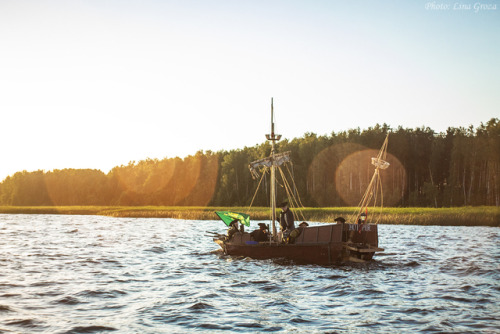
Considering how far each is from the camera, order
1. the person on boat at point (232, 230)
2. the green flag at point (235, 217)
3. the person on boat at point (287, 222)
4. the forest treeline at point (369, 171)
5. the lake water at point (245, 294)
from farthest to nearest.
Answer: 1. the forest treeline at point (369, 171)
2. the green flag at point (235, 217)
3. the person on boat at point (232, 230)
4. the person on boat at point (287, 222)
5. the lake water at point (245, 294)

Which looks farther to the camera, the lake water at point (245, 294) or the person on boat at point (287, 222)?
the person on boat at point (287, 222)

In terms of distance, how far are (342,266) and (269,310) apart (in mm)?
A: 11088

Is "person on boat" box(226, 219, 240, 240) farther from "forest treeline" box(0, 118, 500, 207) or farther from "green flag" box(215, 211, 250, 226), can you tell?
"forest treeline" box(0, 118, 500, 207)

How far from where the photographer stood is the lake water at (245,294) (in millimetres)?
13516

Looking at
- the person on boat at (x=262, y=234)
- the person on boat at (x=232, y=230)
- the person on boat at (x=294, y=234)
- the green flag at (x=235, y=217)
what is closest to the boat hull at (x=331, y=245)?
the person on boat at (x=294, y=234)

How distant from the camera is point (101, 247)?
37062mm

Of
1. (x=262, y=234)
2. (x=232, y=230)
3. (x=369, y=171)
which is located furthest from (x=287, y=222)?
(x=369, y=171)

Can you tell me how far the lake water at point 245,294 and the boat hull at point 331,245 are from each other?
0.74m

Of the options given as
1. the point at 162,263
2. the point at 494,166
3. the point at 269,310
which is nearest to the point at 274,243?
the point at 162,263

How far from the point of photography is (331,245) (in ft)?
84.5

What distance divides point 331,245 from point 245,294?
29.1 ft

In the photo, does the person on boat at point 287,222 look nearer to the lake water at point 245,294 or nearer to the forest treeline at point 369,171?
the lake water at point 245,294

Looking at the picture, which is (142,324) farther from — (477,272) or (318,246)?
(477,272)

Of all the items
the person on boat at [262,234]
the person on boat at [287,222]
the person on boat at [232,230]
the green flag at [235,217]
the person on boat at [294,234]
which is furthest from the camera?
Answer: the green flag at [235,217]
